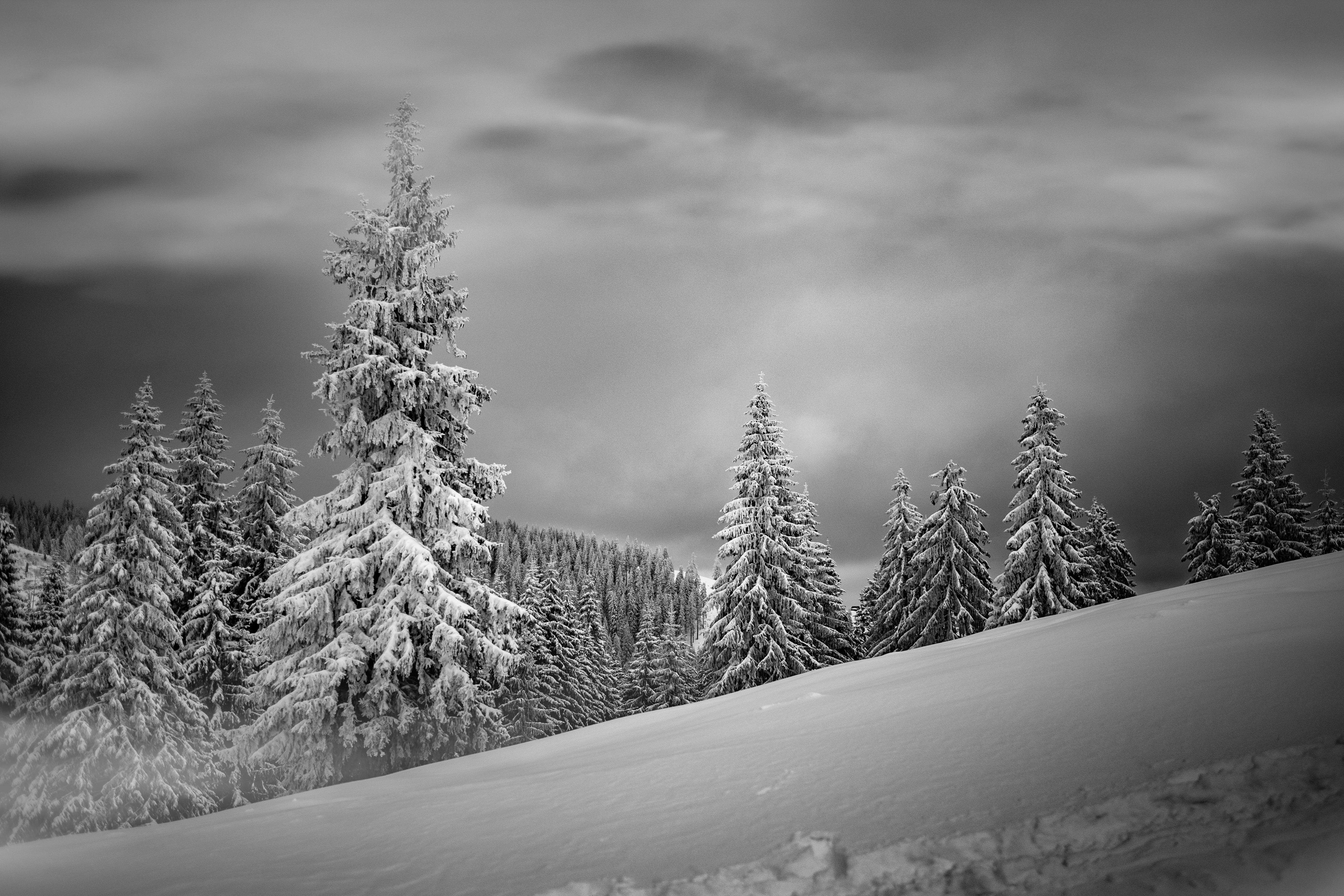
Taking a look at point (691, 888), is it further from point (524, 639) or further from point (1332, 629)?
point (524, 639)

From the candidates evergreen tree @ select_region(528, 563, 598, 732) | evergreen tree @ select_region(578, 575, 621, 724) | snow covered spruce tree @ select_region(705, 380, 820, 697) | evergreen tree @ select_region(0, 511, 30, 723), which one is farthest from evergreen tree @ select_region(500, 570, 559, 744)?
evergreen tree @ select_region(0, 511, 30, 723)

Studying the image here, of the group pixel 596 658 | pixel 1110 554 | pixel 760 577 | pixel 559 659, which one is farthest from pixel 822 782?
pixel 596 658

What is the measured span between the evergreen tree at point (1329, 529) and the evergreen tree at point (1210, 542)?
130 inches

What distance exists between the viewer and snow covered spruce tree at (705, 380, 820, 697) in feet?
88.2

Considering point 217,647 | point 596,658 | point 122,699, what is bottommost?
point 122,699

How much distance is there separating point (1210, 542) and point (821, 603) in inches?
827

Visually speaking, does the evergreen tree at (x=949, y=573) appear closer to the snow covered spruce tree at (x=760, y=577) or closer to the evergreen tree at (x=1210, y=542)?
the snow covered spruce tree at (x=760, y=577)

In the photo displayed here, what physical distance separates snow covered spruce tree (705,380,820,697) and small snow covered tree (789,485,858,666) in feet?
1.16

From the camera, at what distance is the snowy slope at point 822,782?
411 cm

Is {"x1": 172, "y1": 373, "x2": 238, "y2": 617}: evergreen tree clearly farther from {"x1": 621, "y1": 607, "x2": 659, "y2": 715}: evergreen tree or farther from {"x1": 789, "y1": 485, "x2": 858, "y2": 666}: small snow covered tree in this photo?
{"x1": 621, "y1": 607, "x2": 659, "y2": 715}: evergreen tree

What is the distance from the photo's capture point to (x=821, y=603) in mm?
32188

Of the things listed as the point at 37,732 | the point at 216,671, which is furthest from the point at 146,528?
the point at 37,732

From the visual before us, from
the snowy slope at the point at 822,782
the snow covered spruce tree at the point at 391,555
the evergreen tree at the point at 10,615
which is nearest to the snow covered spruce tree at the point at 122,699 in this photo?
the evergreen tree at the point at 10,615

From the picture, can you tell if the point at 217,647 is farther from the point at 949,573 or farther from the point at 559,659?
the point at 949,573
